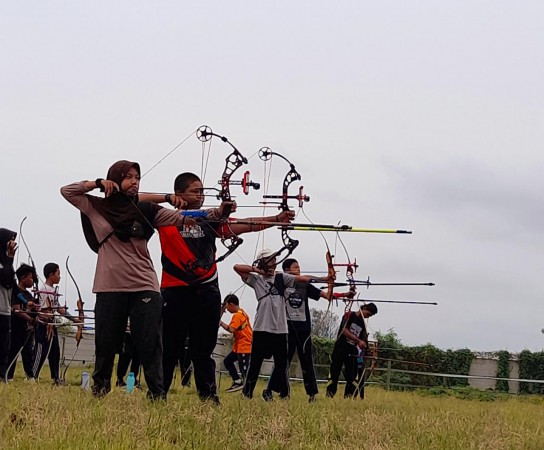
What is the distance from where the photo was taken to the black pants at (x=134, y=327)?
5.79 metres

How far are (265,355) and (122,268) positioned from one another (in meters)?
2.85

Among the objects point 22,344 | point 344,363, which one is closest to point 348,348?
point 344,363

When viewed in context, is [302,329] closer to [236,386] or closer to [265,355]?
[265,355]

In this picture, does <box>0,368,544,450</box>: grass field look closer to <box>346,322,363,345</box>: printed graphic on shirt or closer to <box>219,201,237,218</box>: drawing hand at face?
<box>219,201,237,218</box>: drawing hand at face

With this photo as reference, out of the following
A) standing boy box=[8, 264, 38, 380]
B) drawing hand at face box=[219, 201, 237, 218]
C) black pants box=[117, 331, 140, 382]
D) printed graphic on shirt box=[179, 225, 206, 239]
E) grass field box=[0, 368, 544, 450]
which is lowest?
grass field box=[0, 368, 544, 450]

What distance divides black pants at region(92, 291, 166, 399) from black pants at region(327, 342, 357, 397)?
201 inches

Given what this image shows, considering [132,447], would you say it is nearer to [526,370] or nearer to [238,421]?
[238,421]

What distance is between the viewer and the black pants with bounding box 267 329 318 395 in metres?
9.04

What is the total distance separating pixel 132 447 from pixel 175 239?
2828 millimetres

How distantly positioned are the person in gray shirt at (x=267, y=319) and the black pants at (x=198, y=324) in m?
1.70

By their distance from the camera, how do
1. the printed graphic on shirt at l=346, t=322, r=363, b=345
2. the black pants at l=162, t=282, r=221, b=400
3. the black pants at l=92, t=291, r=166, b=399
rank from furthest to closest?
1. the printed graphic on shirt at l=346, t=322, r=363, b=345
2. the black pants at l=162, t=282, r=221, b=400
3. the black pants at l=92, t=291, r=166, b=399

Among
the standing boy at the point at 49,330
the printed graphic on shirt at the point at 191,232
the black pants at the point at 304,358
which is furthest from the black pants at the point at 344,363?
the printed graphic on shirt at the point at 191,232

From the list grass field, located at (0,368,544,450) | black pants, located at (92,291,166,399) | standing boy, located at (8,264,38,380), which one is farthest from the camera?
standing boy, located at (8,264,38,380)

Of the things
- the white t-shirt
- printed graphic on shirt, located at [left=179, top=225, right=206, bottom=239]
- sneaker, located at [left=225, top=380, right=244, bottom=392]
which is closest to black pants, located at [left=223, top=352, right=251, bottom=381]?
sneaker, located at [left=225, top=380, right=244, bottom=392]
